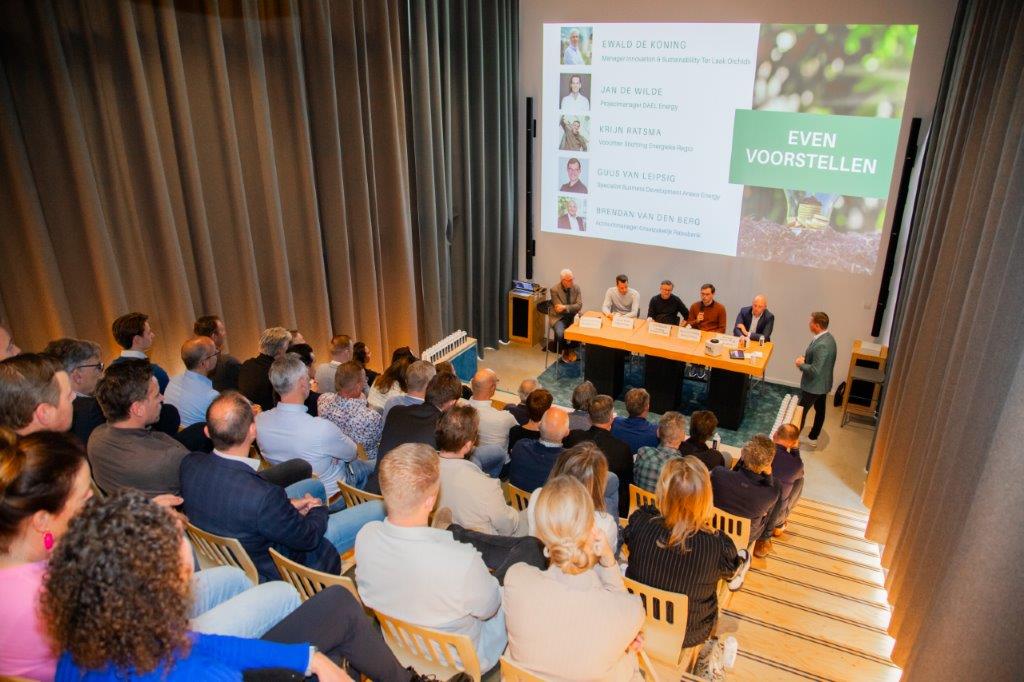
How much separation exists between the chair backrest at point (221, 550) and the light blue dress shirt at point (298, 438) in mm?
790

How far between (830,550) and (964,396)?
1.95 m

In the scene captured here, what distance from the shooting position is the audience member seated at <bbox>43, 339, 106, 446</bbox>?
3.36 meters

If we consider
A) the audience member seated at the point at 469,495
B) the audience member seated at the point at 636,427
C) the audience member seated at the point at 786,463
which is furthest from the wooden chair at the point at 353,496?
the audience member seated at the point at 786,463

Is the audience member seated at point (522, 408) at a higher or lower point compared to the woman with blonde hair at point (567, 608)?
lower

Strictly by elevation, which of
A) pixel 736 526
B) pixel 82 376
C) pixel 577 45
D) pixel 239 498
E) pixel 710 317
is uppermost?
pixel 577 45

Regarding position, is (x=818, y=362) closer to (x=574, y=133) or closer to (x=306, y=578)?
(x=574, y=133)

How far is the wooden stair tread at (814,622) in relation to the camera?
3.53 m

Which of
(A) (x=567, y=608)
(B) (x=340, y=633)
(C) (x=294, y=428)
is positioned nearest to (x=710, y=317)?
(C) (x=294, y=428)

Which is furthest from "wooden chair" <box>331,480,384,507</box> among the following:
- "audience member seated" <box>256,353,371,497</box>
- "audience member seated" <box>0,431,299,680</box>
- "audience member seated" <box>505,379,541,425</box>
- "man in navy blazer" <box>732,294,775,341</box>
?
"man in navy blazer" <box>732,294,775,341</box>

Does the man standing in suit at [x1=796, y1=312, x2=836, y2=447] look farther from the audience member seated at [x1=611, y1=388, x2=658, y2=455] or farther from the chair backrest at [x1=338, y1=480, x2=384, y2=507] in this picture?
the chair backrest at [x1=338, y1=480, x2=384, y2=507]

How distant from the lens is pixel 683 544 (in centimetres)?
285

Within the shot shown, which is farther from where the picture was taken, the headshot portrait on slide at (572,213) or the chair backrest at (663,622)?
the headshot portrait on slide at (572,213)

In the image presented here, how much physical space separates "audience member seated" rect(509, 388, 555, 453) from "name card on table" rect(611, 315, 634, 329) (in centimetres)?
319

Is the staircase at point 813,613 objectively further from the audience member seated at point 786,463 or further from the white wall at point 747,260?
the white wall at point 747,260
